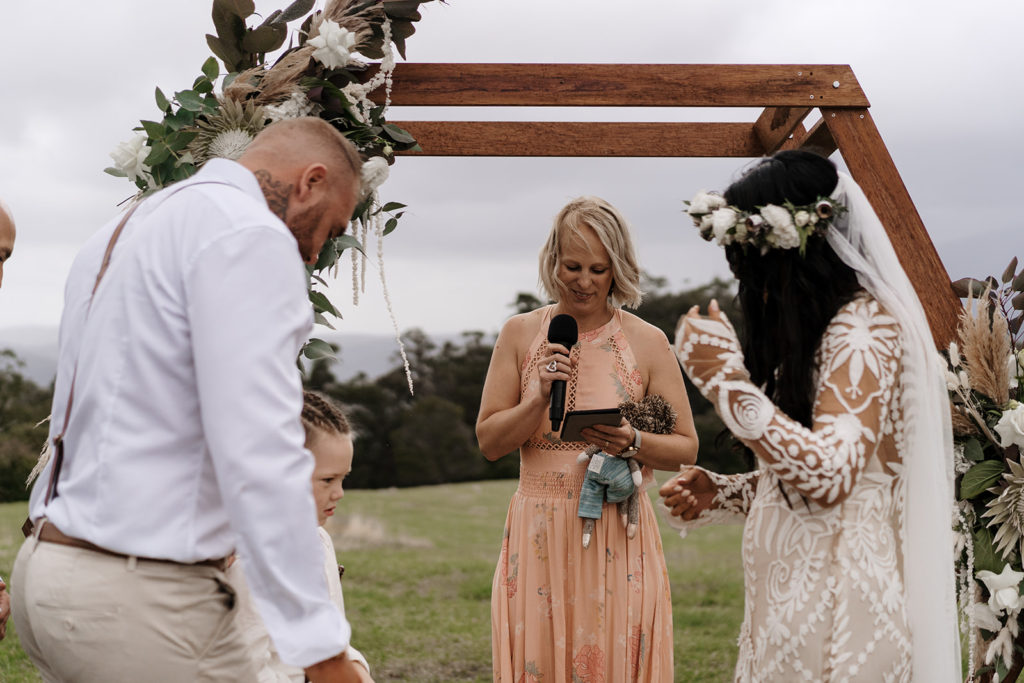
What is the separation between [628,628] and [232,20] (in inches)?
107

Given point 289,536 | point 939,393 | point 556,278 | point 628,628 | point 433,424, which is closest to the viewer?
point 289,536

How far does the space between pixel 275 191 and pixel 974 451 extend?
2.83m

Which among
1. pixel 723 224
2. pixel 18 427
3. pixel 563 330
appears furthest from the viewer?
pixel 18 427

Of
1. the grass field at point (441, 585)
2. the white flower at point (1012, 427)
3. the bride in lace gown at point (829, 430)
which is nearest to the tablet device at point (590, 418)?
the bride in lace gown at point (829, 430)

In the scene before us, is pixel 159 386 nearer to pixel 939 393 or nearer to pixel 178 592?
pixel 178 592

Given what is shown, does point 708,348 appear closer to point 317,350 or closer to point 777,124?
point 317,350

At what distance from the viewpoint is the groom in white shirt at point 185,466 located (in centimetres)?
192

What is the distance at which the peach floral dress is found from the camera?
13.1 feet

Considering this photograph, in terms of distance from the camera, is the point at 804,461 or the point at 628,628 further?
the point at 628,628

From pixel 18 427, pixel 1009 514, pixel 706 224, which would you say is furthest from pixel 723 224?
pixel 18 427

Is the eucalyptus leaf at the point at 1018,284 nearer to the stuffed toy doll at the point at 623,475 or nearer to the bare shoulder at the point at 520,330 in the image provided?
the stuffed toy doll at the point at 623,475

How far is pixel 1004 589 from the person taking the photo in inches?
146

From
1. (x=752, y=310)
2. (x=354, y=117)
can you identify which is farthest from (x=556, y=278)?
(x=752, y=310)

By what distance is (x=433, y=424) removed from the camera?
19719 mm
